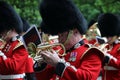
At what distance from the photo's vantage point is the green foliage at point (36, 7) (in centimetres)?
1573

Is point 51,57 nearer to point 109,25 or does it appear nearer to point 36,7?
point 109,25

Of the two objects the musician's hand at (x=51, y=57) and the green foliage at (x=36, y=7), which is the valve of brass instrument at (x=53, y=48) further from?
the green foliage at (x=36, y=7)

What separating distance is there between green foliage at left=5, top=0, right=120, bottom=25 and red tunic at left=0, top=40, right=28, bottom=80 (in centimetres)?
806

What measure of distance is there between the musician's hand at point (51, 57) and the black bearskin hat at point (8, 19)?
2.16 metres

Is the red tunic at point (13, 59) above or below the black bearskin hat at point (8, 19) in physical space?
below

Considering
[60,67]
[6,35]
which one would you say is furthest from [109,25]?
[60,67]

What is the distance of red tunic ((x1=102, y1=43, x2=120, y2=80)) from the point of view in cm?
679

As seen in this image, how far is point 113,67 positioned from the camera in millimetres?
6926

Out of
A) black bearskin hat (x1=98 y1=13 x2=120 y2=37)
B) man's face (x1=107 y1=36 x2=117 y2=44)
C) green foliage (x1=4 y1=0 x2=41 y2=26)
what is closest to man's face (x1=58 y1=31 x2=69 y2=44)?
man's face (x1=107 y1=36 x2=117 y2=44)

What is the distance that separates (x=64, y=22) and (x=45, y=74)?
0.55 meters

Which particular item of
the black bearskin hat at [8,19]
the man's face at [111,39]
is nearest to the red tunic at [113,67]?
the man's face at [111,39]

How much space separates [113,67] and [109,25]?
4.45 ft

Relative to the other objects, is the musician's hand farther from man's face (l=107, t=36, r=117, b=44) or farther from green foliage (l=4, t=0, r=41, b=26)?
green foliage (l=4, t=0, r=41, b=26)

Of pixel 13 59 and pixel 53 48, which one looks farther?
pixel 13 59
